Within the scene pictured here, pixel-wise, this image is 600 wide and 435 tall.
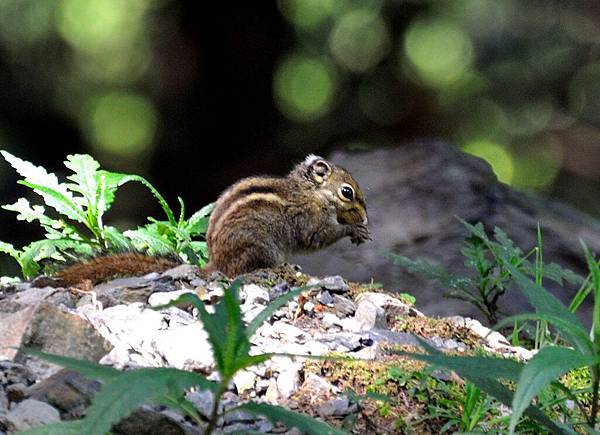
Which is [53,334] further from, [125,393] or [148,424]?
[125,393]

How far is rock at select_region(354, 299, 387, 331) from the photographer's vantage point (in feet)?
11.4

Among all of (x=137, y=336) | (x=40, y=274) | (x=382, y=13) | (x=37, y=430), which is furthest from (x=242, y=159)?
(x=37, y=430)

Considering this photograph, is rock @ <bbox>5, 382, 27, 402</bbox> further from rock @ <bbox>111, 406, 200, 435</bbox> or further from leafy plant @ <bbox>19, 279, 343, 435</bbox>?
leafy plant @ <bbox>19, 279, 343, 435</bbox>

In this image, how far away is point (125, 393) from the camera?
1.84 m

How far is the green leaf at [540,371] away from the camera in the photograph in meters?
2.04

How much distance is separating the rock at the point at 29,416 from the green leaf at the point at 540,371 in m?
1.08

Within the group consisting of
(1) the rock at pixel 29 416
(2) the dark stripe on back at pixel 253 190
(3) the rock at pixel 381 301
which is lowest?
(1) the rock at pixel 29 416

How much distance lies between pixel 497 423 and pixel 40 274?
7.53 feet

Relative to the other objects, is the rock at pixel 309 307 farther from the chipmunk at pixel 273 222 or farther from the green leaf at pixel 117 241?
the green leaf at pixel 117 241

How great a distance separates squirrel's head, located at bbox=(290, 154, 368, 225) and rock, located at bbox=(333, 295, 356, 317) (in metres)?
1.60

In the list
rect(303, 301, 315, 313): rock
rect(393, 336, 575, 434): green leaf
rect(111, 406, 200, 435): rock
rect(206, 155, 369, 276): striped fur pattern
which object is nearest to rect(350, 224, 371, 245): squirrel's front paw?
rect(206, 155, 369, 276): striped fur pattern

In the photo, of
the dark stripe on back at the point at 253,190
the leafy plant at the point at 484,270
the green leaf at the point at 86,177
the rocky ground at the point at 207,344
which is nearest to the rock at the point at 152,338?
the rocky ground at the point at 207,344

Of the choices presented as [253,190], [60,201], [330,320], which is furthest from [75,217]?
[330,320]

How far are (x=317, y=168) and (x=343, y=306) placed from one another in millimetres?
1744
